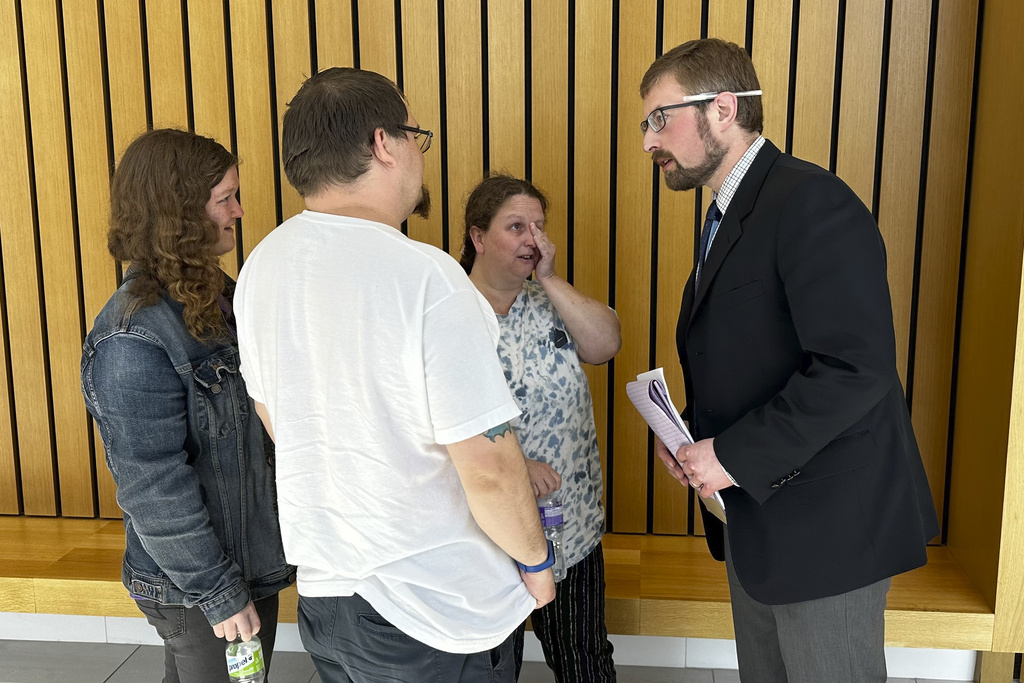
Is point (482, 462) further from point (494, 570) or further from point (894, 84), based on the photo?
point (894, 84)

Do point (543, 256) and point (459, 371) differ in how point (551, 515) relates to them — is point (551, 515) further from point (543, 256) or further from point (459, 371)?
point (543, 256)

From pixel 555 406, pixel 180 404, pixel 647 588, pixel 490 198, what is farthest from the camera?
pixel 647 588

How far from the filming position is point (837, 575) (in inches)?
74.5

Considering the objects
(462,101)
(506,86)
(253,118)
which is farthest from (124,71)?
(506,86)

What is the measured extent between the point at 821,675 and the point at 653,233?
1929 mm

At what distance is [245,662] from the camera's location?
1903 mm

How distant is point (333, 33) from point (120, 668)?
2705 mm

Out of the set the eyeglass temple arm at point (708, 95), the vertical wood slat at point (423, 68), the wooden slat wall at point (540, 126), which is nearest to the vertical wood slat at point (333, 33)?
the wooden slat wall at point (540, 126)

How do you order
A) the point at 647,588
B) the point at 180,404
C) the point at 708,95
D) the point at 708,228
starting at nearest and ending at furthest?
the point at 180,404, the point at 708,95, the point at 708,228, the point at 647,588

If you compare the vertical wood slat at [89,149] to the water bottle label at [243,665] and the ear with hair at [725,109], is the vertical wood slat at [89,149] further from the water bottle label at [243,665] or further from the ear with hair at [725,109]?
the ear with hair at [725,109]

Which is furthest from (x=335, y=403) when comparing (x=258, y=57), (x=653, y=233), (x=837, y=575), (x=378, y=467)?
(x=258, y=57)

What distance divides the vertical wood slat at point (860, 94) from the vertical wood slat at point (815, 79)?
5cm

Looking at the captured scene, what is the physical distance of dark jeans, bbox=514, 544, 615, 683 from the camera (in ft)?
8.18

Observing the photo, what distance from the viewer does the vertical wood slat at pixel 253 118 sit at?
3.43m
